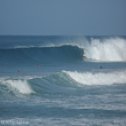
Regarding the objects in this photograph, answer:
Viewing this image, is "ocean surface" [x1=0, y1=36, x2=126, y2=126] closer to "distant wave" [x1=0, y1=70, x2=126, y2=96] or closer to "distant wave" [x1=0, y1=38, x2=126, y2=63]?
"distant wave" [x1=0, y1=70, x2=126, y2=96]

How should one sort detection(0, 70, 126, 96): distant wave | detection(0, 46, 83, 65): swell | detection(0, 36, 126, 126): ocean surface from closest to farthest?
detection(0, 36, 126, 126): ocean surface → detection(0, 70, 126, 96): distant wave → detection(0, 46, 83, 65): swell

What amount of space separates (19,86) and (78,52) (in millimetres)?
26802

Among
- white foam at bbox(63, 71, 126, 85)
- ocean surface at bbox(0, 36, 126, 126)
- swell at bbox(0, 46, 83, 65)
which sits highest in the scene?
swell at bbox(0, 46, 83, 65)

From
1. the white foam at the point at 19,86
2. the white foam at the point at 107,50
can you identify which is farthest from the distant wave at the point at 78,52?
→ the white foam at the point at 19,86

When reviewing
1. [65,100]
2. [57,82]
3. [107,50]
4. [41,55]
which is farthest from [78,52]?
[65,100]

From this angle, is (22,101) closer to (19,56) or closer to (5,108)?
(5,108)

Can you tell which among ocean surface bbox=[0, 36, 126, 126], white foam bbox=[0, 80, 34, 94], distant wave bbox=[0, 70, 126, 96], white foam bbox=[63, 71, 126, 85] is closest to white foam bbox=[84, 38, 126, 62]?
white foam bbox=[63, 71, 126, 85]

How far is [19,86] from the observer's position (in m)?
20.9

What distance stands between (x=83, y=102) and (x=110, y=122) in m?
3.55

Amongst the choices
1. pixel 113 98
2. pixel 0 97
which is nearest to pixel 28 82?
pixel 0 97

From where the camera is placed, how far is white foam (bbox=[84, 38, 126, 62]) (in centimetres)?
4678

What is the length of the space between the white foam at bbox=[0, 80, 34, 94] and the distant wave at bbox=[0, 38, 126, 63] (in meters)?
19.5

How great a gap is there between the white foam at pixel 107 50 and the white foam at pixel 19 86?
24.7 metres

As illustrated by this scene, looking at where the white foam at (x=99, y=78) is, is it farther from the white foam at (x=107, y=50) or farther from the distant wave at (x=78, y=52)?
the white foam at (x=107, y=50)
